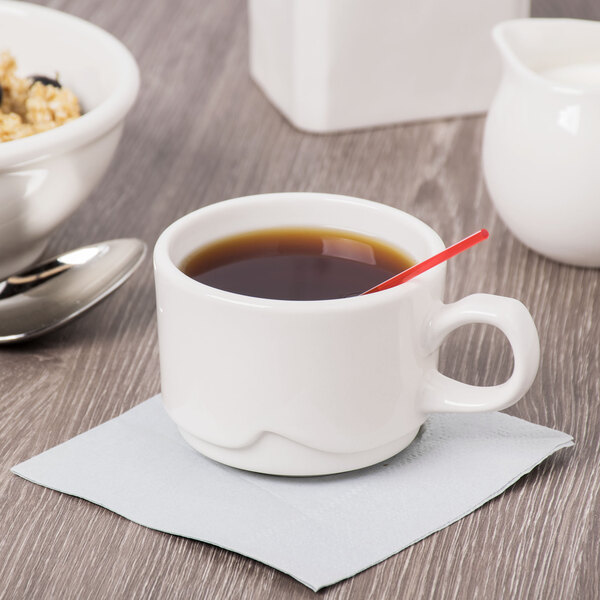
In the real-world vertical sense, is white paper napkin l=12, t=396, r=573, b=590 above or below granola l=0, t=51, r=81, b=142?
below

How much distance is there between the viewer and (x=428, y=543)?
1.45ft

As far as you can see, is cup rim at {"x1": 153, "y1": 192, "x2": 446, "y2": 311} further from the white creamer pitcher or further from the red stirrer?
the white creamer pitcher

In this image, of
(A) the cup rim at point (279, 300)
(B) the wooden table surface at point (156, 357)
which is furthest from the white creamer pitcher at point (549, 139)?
(A) the cup rim at point (279, 300)

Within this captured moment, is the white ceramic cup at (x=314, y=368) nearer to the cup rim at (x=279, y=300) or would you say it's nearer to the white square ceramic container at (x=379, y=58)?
the cup rim at (x=279, y=300)

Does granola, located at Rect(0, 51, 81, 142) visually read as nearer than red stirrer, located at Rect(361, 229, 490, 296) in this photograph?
No

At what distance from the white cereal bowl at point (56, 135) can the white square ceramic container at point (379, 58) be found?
0.74ft

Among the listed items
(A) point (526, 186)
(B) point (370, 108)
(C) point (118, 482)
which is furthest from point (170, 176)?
(C) point (118, 482)

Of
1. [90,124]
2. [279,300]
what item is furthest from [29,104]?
[279,300]

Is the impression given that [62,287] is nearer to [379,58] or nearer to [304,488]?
[304,488]

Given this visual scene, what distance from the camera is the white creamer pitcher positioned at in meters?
0.66

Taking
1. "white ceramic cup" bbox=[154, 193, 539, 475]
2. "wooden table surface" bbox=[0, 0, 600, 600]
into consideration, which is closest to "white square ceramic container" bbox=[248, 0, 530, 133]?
"wooden table surface" bbox=[0, 0, 600, 600]

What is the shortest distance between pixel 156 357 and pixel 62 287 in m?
0.08

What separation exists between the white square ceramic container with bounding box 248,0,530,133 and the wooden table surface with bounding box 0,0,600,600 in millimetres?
22

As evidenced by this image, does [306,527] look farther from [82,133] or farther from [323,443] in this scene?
[82,133]
